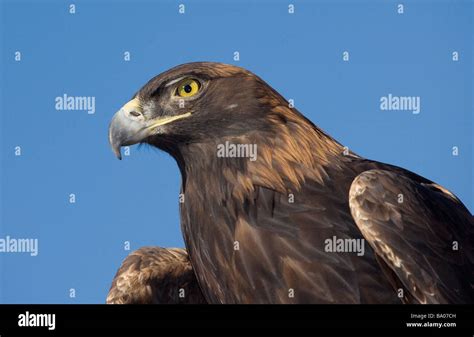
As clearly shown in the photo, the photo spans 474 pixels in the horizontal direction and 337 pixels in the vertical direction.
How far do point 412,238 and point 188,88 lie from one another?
270cm

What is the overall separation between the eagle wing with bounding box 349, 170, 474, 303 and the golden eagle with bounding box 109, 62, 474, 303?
11 millimetres

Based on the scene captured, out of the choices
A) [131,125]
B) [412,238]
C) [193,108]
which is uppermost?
[193,108]

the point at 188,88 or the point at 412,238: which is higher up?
the point at 188,88

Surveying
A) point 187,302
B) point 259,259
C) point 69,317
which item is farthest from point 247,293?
point 187,302

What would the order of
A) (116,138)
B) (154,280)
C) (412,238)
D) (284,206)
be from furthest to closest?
1. (154,280)
2. (116,138)
3. (284,206)
4. (412,238)

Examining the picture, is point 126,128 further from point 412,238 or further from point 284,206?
point 412,238

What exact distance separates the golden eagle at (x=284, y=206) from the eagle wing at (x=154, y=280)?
1619 millimetres

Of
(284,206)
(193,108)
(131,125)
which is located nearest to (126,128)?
(131,125)

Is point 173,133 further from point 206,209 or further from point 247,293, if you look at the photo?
point 247,293

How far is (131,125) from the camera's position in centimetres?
844

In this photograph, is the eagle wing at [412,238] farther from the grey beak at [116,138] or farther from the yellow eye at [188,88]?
the grey beak at [116,138]

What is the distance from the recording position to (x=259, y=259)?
786cm

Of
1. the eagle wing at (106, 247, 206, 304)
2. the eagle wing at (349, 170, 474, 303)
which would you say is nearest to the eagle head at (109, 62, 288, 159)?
the eagle wing at (349, 170, 474, 303)

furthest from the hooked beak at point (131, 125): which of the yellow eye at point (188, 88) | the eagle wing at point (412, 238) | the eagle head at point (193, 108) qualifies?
the eagle wing at point (412, 238)
